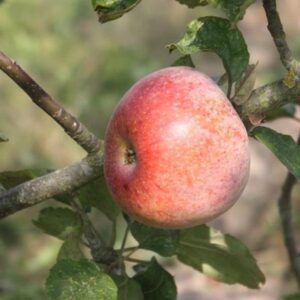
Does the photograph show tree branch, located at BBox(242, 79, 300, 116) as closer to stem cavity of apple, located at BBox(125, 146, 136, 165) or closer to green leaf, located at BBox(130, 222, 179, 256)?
stem cavity of apple, located at BBox(125, 146, 136, 165)

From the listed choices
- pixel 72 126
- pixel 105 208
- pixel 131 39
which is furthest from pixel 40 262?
pixel 72 126

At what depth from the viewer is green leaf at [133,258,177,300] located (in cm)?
96

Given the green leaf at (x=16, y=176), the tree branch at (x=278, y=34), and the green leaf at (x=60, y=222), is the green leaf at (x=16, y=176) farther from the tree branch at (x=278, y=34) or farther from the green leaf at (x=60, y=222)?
the tree branch at (x=278, y=34)

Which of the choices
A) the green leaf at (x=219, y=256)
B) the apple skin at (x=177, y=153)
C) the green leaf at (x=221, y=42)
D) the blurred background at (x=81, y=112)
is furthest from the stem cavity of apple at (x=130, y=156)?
the blurred background at (x=81, y=112)

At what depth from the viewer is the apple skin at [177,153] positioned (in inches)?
30.3

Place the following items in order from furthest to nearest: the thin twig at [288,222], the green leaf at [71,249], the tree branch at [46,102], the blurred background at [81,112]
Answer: the blurred background at [81,112]
the thin twig at [288,222]
the green leaf at [71,249]
the tree branch at [46,102]

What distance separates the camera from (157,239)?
1.01 meters

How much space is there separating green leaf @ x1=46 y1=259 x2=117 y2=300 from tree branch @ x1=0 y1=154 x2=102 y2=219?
0.27 feet

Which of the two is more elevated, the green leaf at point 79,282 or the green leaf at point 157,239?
the green leaf at point 157,239

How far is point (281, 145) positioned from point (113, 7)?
25 cm

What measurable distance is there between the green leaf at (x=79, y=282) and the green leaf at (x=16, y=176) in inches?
5.5

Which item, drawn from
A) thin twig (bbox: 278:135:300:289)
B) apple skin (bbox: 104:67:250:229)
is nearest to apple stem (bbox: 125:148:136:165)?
apple skin (bbox: 104:67:250:229)

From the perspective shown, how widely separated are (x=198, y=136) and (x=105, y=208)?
309mm

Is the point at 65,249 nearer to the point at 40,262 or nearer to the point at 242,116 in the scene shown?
the point at 242,116
